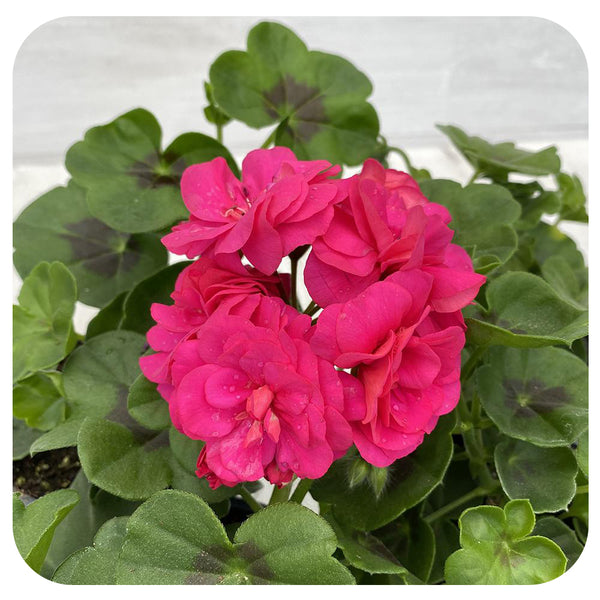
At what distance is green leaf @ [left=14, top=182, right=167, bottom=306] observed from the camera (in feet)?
2.80

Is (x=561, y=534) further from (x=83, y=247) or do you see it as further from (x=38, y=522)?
(x=83, y=247)

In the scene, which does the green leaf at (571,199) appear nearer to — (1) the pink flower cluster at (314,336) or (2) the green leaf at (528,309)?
(2) the green leaf at (528,309)

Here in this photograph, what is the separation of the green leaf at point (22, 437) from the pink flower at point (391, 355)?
46cm

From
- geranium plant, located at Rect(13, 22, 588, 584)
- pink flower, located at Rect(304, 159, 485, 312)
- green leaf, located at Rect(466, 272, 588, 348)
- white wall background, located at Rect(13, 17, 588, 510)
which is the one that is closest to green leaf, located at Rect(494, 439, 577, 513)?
geranium plant, located at Rect(13, 22, 588, 584)

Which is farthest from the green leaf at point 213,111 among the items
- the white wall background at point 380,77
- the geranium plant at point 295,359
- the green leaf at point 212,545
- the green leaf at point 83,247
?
the white wall background at point 380,77

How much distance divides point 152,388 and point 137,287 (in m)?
0.15

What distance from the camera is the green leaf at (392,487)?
0.62 meters

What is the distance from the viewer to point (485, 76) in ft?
5.27

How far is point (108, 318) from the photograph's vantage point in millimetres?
809

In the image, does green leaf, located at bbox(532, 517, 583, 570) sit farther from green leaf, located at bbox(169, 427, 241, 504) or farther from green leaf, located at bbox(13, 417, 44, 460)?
green leaf, located at bbox(13, 417, 44, 460)

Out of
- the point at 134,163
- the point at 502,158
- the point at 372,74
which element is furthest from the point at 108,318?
the point at 372,74

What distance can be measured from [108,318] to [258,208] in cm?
34

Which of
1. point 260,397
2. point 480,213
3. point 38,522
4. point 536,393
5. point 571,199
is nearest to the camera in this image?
point 260,397

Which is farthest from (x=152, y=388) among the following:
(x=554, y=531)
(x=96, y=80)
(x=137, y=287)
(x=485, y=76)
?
(x=485, y=76)
